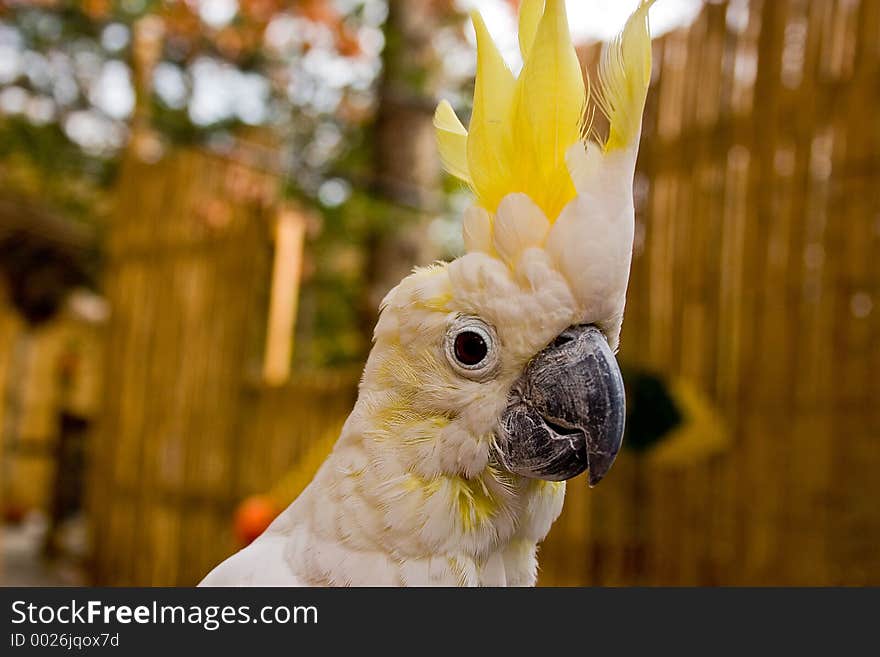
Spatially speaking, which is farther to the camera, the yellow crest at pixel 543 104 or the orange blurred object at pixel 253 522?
the orange blurred object at pixel 253 522

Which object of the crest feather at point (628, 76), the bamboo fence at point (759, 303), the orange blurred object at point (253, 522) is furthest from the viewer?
the orange blurred object at point (253, 522)

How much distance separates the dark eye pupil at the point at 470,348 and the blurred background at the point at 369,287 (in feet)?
2.36

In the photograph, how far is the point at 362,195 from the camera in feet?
13.5

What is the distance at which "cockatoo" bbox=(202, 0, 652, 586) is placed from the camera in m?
1.15

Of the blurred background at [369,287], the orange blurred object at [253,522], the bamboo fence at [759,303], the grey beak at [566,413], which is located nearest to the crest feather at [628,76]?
the grey beak at [566,413]

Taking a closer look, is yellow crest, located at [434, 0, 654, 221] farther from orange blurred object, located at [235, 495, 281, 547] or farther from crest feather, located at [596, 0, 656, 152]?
orange blurred object, located at [235, 495, 281, 547]

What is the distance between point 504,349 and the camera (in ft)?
3.93

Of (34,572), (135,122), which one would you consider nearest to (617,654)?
(135,122)

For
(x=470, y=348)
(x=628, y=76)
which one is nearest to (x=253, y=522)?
(x=470, y=348)

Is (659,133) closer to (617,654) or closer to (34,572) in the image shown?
(617,654)

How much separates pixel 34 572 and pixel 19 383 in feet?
4.41

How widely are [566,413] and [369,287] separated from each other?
297cm

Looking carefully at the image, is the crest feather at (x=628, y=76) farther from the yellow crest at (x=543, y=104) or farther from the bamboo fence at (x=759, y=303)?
the bamboo fence at (x=759, y=303)

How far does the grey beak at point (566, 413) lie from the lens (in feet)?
3.79
